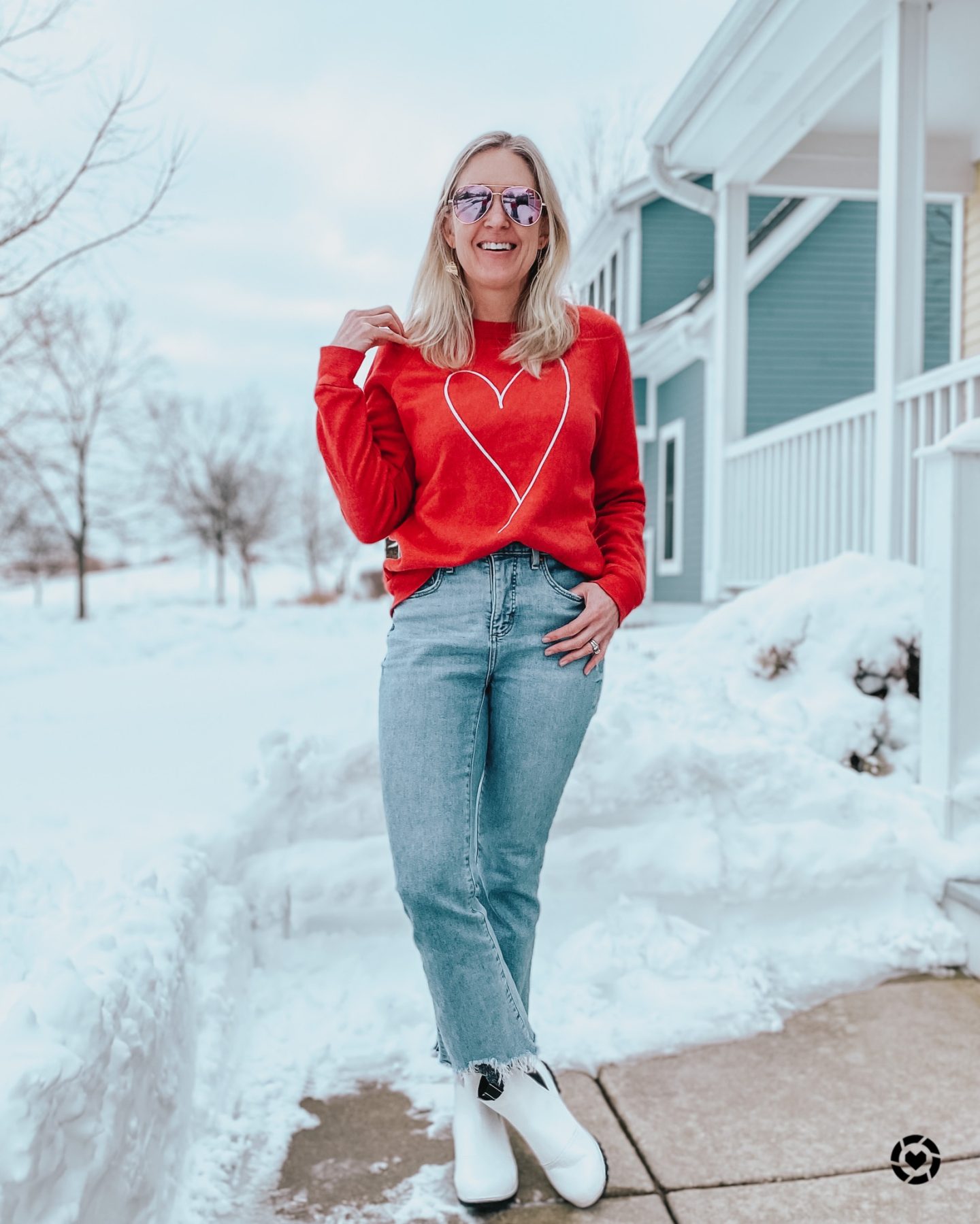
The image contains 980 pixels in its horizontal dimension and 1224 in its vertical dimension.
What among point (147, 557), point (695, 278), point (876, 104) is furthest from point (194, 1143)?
point (147, 557)

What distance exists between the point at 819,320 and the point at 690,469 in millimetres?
2174

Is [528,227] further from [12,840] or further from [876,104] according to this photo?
[876,104]

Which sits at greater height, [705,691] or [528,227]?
[528,227]

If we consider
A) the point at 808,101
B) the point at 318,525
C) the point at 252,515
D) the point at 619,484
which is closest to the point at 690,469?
the point at 808,101

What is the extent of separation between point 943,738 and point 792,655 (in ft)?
3.97

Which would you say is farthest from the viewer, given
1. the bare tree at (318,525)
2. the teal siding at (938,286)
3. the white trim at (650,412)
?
the bare tree at (318,525)

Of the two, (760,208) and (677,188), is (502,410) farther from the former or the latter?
(760,208)

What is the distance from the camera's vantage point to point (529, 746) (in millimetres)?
1841

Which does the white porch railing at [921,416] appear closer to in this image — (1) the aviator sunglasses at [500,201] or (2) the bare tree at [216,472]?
(1) the aviator sunglasses at [500,201]

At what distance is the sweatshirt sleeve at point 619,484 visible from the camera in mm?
1998

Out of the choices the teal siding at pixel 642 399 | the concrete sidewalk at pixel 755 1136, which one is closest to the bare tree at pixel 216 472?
the teal siding at pixel 642 399

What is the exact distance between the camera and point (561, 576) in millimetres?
1887

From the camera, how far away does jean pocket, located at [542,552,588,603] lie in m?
1.86

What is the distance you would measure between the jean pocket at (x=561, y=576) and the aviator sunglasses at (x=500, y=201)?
2.07 ft
